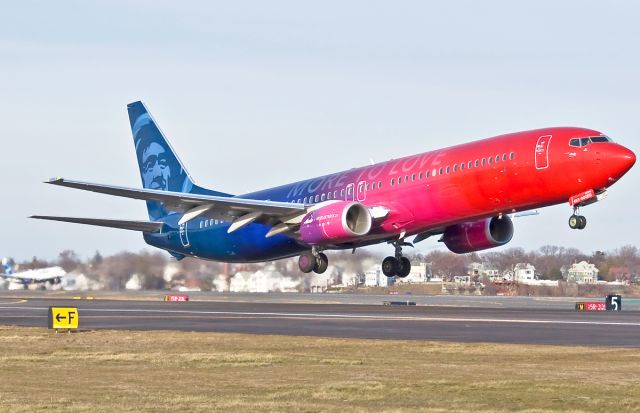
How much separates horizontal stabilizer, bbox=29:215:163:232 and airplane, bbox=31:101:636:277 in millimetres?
60

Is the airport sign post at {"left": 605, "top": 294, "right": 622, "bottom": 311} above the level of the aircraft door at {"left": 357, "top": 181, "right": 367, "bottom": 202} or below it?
below

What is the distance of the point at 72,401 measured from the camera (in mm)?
18344

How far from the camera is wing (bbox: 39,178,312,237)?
50969 millimetres

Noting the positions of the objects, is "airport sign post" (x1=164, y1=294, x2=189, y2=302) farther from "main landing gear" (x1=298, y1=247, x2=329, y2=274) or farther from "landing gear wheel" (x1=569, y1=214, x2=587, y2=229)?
"landing gear wheel" (x1=569, y1=214, x2=587, y2=229)

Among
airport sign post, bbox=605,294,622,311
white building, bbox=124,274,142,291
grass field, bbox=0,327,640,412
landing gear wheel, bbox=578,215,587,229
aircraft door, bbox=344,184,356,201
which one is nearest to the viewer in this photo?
grass field, bbox=0,327,640,412

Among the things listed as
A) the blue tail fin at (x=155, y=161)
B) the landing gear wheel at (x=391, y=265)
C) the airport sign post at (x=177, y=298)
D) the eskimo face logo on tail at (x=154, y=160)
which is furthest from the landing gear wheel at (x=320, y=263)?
the airport sign post at (x=177, y=298)

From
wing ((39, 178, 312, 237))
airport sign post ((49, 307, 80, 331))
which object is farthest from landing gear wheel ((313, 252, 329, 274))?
airport sign post ((49, 307, 80, 331))

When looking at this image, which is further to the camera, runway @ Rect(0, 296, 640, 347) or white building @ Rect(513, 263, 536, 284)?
white building @ Rect(513, 263, 536, 284)

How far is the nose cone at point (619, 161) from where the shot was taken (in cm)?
4316

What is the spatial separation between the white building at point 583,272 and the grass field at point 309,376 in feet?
255

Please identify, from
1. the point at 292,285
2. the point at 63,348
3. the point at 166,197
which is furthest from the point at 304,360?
the point at 292,285

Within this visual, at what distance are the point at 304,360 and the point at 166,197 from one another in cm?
2764

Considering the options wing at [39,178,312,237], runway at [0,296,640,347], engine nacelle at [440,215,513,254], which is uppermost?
wing at [39,178,312,237]

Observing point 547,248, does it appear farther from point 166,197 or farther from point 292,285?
point 166,197
